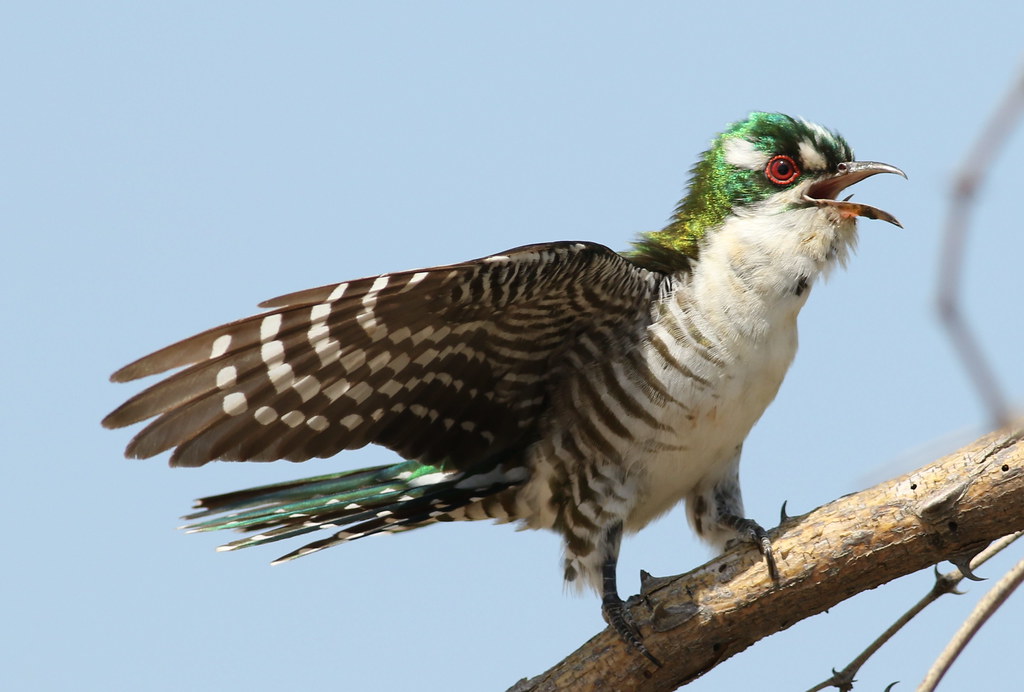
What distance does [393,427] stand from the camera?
3934mm

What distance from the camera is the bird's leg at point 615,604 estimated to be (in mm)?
3617

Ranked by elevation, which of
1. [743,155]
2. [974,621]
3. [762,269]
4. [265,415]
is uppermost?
[743,155]

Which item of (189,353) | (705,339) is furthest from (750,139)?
(189,353)

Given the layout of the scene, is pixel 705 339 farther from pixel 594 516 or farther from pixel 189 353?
pixel 189 353

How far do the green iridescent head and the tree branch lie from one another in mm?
1213

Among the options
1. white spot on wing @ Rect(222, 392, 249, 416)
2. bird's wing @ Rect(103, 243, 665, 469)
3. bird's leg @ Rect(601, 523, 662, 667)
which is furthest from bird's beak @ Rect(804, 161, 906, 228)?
white spot on wing @ Rect(222, 392, 249, 416)

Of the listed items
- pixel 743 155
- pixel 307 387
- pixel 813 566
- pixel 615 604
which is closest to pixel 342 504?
pixel 307 387

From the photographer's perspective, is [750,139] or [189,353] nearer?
[189,353]

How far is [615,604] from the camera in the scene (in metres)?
3.76

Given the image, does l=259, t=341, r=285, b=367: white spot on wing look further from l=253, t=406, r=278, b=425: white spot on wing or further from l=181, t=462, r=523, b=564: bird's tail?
l=181, t=462, r=523, b=564: bird's tail

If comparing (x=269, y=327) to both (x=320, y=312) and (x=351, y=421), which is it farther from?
(x=351, y=421)

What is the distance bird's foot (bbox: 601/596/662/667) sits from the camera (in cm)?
361

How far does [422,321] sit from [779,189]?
1579mm

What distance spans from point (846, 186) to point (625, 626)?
194 centimetres
